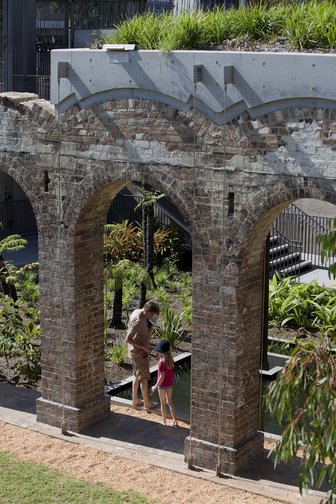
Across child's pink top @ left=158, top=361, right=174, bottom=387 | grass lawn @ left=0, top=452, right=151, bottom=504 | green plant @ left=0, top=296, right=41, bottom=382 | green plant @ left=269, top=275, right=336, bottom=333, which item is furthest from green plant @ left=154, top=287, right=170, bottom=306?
grass lawn @ left=0, top=452, right=151, bottom=504

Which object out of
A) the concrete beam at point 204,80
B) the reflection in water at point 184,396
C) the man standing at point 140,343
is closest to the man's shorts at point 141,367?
the man standing at point 140,343

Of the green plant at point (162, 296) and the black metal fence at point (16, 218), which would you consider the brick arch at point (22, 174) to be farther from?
the black metal fence at point (16, 218)

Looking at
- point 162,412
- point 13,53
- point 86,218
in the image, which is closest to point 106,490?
point 162,412

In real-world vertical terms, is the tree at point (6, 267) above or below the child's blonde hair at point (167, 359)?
above

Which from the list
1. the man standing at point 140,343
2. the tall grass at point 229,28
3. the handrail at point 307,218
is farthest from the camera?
the handrail at point 307,218

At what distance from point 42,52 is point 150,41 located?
1477cm

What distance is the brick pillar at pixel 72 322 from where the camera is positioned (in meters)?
12.1

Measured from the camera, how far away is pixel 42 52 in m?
25.4

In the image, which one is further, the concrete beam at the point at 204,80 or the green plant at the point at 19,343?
the green plant at the point at 19,343

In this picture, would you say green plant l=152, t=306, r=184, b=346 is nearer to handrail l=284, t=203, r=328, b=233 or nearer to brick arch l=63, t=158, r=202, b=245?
brick arch l=63, t=158, r=202, b=245

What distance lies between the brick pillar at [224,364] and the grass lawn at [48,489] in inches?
44.3

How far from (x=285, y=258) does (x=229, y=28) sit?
10.1m

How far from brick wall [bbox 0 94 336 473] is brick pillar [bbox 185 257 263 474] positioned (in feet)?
0.05

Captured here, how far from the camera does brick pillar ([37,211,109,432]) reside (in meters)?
12.1
